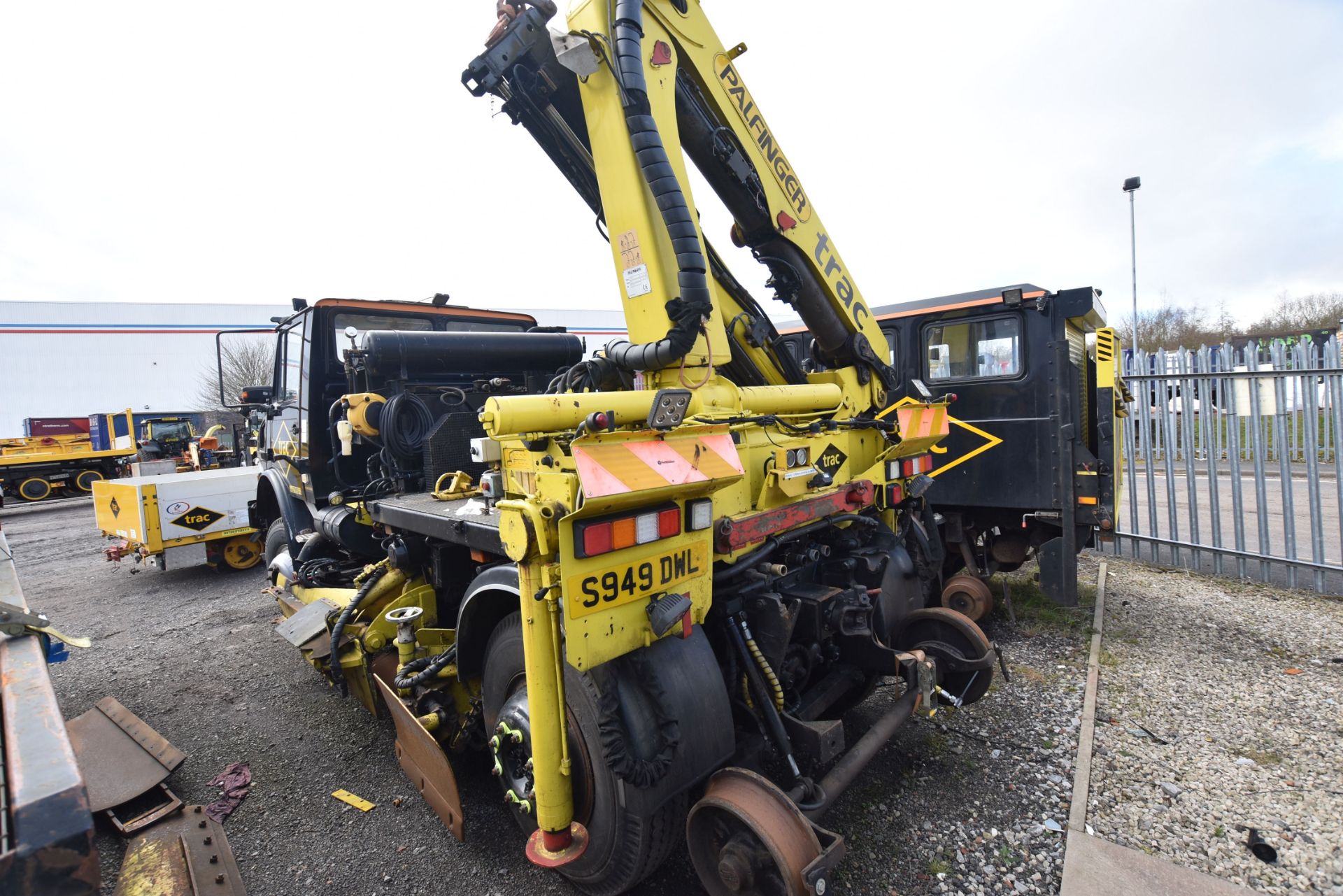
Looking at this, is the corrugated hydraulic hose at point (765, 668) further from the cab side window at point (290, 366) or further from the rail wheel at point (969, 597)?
the cab side window at point (290, 366)

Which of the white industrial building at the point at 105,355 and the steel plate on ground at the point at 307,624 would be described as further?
the white industrial building at the point at 105,355

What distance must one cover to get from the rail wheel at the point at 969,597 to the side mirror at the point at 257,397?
570 cm

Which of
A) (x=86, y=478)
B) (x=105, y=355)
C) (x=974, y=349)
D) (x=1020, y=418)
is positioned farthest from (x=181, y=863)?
(x=105, y=355)

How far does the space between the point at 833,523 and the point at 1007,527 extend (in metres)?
3.18

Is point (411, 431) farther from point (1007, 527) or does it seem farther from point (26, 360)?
point (26, 360)

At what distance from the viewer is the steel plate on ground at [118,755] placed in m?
2.87

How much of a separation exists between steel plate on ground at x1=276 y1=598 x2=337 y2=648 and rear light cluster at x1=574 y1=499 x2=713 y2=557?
2.62m

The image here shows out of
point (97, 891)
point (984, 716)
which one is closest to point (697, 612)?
point (97, 891)

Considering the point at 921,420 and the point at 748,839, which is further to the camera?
the point at 921,420

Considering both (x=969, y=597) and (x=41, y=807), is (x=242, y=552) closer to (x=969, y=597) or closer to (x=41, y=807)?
(x=41, y=807)

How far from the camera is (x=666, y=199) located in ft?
8.05

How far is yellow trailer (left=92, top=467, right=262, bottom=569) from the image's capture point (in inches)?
264

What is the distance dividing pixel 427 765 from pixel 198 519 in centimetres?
639

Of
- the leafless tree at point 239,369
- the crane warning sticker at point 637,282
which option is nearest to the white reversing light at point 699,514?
the crane warning sticker at point 637,282
